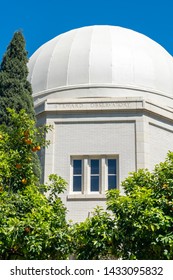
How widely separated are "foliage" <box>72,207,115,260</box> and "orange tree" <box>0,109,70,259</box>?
25 cm

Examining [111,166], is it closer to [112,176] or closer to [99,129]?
[112,176]

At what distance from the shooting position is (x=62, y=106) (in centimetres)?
1959

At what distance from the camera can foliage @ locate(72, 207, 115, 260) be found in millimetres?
9391

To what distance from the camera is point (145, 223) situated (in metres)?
8.99

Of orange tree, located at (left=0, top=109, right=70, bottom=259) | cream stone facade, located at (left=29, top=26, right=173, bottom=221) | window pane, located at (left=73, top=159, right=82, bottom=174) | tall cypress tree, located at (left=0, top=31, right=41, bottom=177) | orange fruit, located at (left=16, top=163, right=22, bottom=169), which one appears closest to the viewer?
orange tree, located at (left=0, top=109, right=70, bottom=259)

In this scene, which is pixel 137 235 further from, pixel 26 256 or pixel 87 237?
pixel 26 256

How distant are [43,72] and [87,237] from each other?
1558 cm

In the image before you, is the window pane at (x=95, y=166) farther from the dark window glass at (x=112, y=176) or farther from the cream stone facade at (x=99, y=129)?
the dark window glass at (x=112, y=176)

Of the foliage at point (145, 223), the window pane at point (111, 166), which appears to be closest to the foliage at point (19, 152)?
the foliage at point (145, 223)

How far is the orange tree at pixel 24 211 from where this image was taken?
9.12 metres

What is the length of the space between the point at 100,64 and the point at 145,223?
14809mm

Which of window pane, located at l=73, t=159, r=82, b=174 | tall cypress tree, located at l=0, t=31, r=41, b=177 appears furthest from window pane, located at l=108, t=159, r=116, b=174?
tall cypress tree, located at l=0, t=31, r=41, b=177

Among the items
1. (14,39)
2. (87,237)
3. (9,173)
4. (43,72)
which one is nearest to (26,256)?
(87,237)

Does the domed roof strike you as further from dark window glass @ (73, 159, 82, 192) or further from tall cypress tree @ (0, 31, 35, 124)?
tall cypress tree @ (0, 31, 35, 124)
